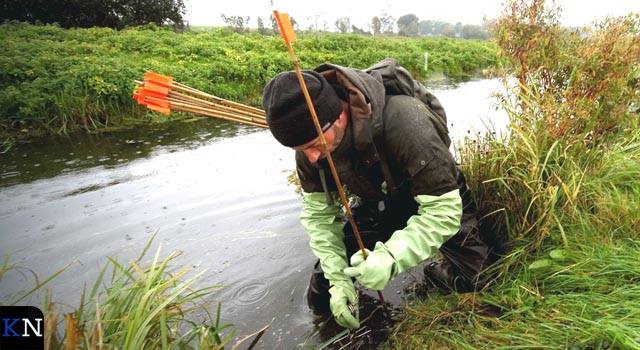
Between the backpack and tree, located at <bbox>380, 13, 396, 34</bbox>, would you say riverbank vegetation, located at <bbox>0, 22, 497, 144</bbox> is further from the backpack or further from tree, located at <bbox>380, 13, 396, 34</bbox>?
tree, located at <bbox>380, 13, 396, 34</bbox>

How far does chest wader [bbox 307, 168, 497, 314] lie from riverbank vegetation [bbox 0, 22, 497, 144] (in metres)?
1.82

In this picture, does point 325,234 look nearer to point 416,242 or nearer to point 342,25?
point 416,242

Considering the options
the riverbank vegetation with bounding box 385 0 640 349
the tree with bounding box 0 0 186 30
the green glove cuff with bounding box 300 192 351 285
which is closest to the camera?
the riverbank vegetation with bounding box 385 0 640 349

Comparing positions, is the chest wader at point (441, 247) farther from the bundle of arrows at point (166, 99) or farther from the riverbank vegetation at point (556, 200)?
the bundle of arrows at point (166, 99)

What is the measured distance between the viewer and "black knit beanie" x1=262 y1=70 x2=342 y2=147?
1.76m

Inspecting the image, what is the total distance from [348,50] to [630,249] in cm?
1614

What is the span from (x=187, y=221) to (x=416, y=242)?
3.05 metres

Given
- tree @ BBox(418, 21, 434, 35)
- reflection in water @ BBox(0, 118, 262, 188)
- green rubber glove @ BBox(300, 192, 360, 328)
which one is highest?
tree @ BBox(418, 21, 434, 35)

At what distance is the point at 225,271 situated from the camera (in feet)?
10.8

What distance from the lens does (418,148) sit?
1.90 m

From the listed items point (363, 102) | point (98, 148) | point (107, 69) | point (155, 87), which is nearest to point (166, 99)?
point (155, 87)

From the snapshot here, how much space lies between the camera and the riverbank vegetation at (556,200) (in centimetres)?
176

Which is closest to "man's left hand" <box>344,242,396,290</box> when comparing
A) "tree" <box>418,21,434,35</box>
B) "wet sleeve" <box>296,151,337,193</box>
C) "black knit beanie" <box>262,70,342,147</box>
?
"wet sleeve" <box>296,151,337,193</box>

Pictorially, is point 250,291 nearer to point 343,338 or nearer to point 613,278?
point 343,338
